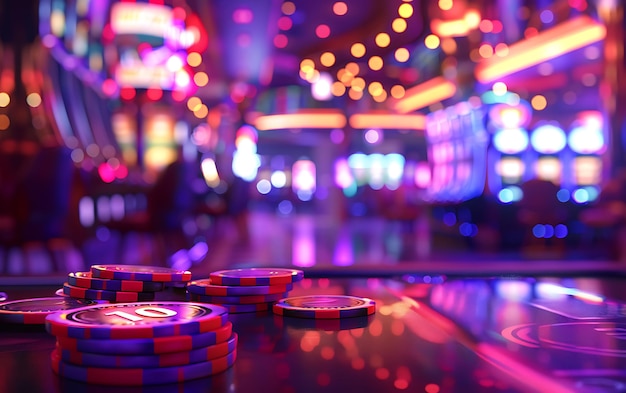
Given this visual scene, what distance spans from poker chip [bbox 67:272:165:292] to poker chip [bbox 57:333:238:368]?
278mm

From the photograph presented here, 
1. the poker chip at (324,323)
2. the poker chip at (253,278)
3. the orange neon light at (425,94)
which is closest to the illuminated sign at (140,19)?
the poker chip at (253,278)

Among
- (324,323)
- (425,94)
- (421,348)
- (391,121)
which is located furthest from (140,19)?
(391,121)

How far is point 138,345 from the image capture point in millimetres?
428

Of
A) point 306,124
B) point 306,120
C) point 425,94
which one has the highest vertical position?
point 425,94

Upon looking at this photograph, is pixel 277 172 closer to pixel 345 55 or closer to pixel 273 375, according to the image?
pixel 345 55

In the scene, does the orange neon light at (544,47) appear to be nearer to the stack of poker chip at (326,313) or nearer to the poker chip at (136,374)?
the stack of poker chip at (326,313)

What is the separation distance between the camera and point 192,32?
10.2 meters

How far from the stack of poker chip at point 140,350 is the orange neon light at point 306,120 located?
699 inches

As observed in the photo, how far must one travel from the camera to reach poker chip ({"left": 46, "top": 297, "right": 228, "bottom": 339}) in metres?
0.43

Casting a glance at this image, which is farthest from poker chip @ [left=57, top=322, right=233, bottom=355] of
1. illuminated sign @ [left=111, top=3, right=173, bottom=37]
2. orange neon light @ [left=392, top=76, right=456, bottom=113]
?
orange neon light @ [left=392, top=76, right=456, bottom=113]

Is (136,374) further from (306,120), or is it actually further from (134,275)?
(306,120)

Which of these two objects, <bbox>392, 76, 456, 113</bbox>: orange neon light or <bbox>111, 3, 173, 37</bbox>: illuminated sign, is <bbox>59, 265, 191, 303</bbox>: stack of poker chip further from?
<bbox>392, 76, 456, 113</bbox>: orange neon light

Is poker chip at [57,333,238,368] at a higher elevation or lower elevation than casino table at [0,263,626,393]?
higher

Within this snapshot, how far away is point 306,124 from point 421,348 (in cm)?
1894
